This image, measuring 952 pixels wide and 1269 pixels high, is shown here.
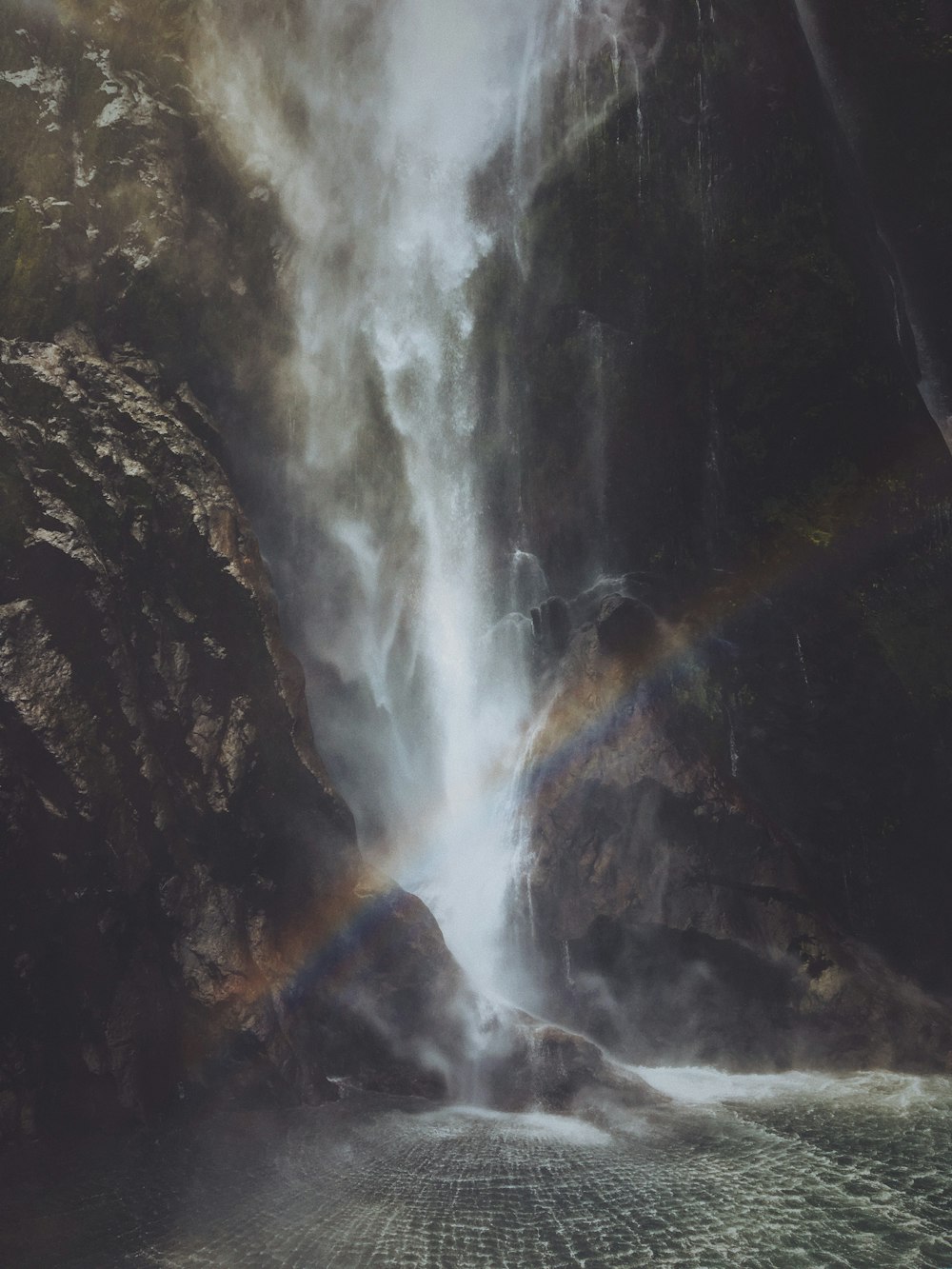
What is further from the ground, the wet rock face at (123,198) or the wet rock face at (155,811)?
the wet rock face at (123,198)

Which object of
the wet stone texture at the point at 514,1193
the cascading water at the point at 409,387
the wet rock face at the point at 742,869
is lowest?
the wet stone texture at the point at 514,1193

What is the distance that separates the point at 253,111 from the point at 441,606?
1325 centimetres

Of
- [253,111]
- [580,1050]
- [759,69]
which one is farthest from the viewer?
[253,111]

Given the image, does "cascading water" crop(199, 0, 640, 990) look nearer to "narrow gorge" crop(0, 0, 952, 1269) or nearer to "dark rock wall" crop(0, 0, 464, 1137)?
"narrow gorge" crop(0, 0, 952, 1269)

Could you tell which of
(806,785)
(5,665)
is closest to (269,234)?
(5,665)

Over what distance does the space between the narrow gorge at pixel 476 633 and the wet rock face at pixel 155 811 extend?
0.28 feet

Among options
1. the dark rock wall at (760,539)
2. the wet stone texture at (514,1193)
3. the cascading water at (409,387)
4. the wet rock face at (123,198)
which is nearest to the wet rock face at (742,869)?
the dark rock wall at (760,539)

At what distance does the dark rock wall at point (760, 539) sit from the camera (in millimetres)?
18359

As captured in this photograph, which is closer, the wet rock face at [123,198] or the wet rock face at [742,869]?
the wet rock face at [123,198]

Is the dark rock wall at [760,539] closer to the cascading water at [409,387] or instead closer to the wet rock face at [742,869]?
the wet rock face at [742,869]

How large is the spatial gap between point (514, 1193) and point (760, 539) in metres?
14.0

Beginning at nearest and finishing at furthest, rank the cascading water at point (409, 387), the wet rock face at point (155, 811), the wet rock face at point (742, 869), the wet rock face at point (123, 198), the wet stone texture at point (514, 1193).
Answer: the wet stone texture at point (514, 1193) < the wet rock face at point (155, 811) < the wet rock face at point (123, 198) < the wet rock face at point (742, 869) < the cascading water at point (409, 387)

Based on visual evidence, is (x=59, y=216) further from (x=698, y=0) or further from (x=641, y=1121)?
(x=641, y=1121)

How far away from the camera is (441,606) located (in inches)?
990
